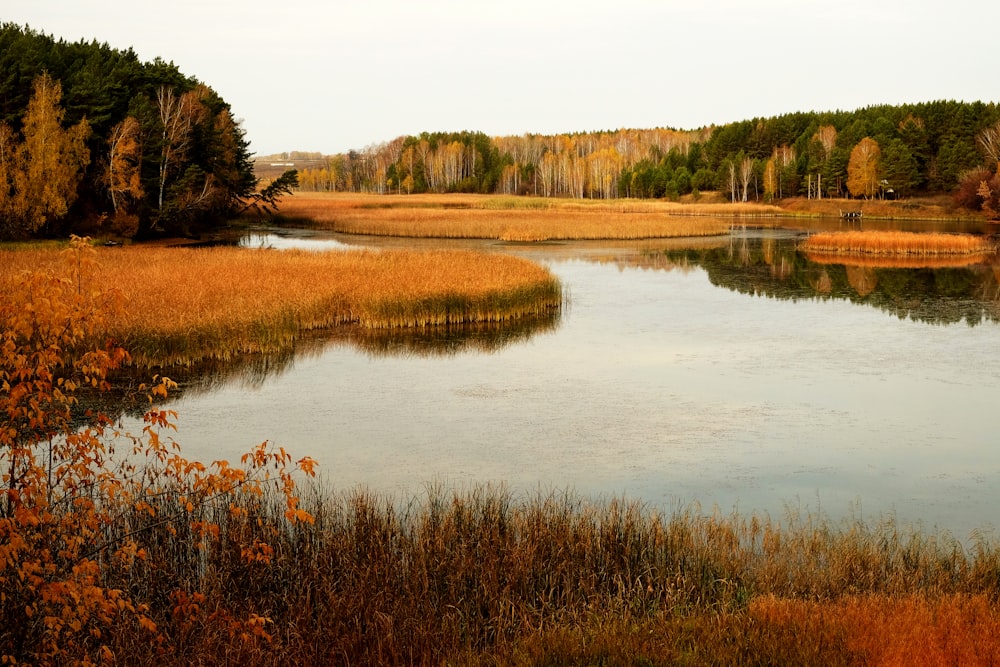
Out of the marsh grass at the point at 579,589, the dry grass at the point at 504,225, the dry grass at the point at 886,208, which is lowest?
the marsh grass at the point at 579,589

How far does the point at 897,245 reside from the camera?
1612 inches

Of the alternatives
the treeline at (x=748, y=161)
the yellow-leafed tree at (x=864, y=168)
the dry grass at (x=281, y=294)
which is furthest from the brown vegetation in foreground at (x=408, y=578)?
the yellow-leafed tree at (x=864, y=168)

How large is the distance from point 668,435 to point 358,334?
31.9 feet

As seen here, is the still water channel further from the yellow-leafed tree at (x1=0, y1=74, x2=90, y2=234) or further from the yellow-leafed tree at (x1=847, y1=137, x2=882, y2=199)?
the yellow-leafed tree at (x1=847, y1=137, x2=882, y2=199)

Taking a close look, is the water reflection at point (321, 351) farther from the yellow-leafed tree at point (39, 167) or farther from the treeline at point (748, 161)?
the treeline at point (748, 161)

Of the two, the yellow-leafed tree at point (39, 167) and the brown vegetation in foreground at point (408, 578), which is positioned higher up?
the yellow-leafed tree at point (39, 167)

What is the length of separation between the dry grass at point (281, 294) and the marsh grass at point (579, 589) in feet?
28.6

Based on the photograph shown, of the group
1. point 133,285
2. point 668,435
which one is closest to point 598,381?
point 668,435

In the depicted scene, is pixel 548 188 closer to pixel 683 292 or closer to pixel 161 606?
pixel 683 292

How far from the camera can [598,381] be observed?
15766 mm

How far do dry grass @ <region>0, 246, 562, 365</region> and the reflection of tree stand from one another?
316 inches

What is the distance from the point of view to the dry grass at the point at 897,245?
132 ft

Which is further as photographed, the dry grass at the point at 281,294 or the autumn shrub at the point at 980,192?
the autumn shrub at the point at 980,192

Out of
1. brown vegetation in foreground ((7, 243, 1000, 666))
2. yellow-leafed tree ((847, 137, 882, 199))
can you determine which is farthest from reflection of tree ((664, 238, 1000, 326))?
yellow-leafed tree ((847, 137, 882, 199))
